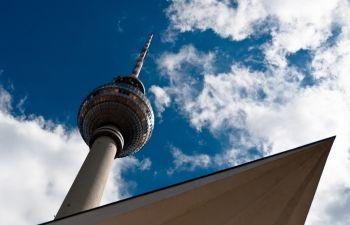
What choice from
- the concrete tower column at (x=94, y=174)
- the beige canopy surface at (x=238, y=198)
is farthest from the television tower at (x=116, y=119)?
the beige canopy surface at (x=238, y=198)

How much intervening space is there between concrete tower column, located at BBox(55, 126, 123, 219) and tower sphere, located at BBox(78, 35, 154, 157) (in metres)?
1.33

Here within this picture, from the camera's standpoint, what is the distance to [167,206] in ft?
33.3

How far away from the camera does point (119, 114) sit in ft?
153

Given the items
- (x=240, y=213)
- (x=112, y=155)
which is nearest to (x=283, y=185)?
(x=240, y=213)

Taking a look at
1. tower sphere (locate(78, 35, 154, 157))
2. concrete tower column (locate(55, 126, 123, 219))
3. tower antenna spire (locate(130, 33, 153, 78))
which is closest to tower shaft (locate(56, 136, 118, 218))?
concrete tower column (locate(55, 126, 123, 219))

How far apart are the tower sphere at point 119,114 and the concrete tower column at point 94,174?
133 centimetres

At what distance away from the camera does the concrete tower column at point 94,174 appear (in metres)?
35.1

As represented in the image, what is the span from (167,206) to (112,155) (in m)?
33.4

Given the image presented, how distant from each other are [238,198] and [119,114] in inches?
1411

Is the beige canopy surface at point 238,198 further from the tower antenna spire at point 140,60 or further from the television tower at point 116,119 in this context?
the tower antenna spire at point 140,60

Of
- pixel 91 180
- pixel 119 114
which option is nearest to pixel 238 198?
pixel 91 180

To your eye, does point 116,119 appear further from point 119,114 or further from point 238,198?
point 238,198

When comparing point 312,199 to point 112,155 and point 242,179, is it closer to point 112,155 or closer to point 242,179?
point 242,179

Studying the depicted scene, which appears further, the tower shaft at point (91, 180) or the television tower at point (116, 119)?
the television tower at point (116, 119)
